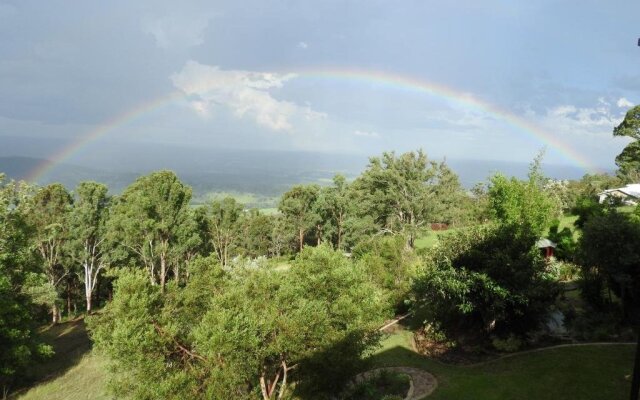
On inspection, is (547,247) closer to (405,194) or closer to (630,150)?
(405,194)

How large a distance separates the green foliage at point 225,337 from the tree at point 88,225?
32268 mm

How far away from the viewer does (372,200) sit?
5325cm

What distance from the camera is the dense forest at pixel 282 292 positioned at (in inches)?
514

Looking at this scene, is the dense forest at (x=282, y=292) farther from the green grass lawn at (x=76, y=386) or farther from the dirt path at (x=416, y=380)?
the dirt path at (x=416, y=380)

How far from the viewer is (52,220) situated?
145ft

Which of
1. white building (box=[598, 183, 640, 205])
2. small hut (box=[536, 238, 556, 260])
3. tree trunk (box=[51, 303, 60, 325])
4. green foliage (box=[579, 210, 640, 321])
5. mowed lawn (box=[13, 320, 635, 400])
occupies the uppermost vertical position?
white building (box=[598, 183, 640, 205])

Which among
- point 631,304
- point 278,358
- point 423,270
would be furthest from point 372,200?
point 278,358

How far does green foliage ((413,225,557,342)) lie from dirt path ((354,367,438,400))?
3.74 metres

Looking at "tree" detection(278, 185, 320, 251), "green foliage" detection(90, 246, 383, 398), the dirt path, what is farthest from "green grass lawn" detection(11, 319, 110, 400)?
"tree" detection(278, 185, 320, 251)

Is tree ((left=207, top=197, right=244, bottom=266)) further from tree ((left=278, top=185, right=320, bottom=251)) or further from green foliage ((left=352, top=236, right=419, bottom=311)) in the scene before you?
green foliage ((left=352, top=236, right=419, bottom=311))

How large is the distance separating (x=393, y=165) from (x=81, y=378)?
3967 centimetres

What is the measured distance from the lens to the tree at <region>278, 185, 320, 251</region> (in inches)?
2573

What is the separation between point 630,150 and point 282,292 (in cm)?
7305

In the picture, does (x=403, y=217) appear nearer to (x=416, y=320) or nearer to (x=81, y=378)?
(x=416, y=320)
